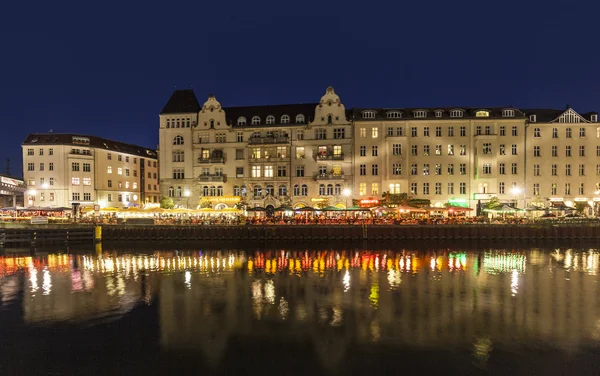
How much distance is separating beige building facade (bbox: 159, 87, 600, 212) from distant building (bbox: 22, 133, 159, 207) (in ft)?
51.9

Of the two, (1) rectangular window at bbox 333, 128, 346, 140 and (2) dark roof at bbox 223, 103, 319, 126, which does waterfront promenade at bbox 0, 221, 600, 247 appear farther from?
(2) dark roof at bbox 223, 103, 319, 126

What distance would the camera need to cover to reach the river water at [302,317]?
16562 mm

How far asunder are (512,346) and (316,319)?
A: 9.37m

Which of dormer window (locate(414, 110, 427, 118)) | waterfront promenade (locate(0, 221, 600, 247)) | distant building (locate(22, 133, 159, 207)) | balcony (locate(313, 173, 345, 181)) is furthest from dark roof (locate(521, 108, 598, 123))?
distant building (locate(22, 133, 159, 207))

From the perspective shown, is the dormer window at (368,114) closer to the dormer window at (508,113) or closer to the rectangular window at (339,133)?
the rectangular window at (339,133)

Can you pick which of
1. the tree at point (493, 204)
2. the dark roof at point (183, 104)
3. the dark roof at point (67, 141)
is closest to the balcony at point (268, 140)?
the dark roof at point (183, 104)

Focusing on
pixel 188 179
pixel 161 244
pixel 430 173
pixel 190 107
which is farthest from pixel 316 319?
pixel 190 107

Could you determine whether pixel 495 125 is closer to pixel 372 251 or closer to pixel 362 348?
pixel 372 251

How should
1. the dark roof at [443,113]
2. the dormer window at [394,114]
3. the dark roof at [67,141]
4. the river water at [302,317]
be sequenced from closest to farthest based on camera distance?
the river water at [302,317]
the dark roof at [443,113]
the dormer window at [394,114]
the dark roof at [67,141]

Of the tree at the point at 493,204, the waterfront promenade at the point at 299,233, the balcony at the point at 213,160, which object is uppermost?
the balcony at the point at 213,160

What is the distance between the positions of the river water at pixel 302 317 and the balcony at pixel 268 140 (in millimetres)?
35653

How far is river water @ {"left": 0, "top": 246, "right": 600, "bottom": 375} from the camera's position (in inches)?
652

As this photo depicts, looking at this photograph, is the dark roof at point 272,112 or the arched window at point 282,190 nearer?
the arched window at point 282,190

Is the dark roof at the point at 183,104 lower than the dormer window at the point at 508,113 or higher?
higher
